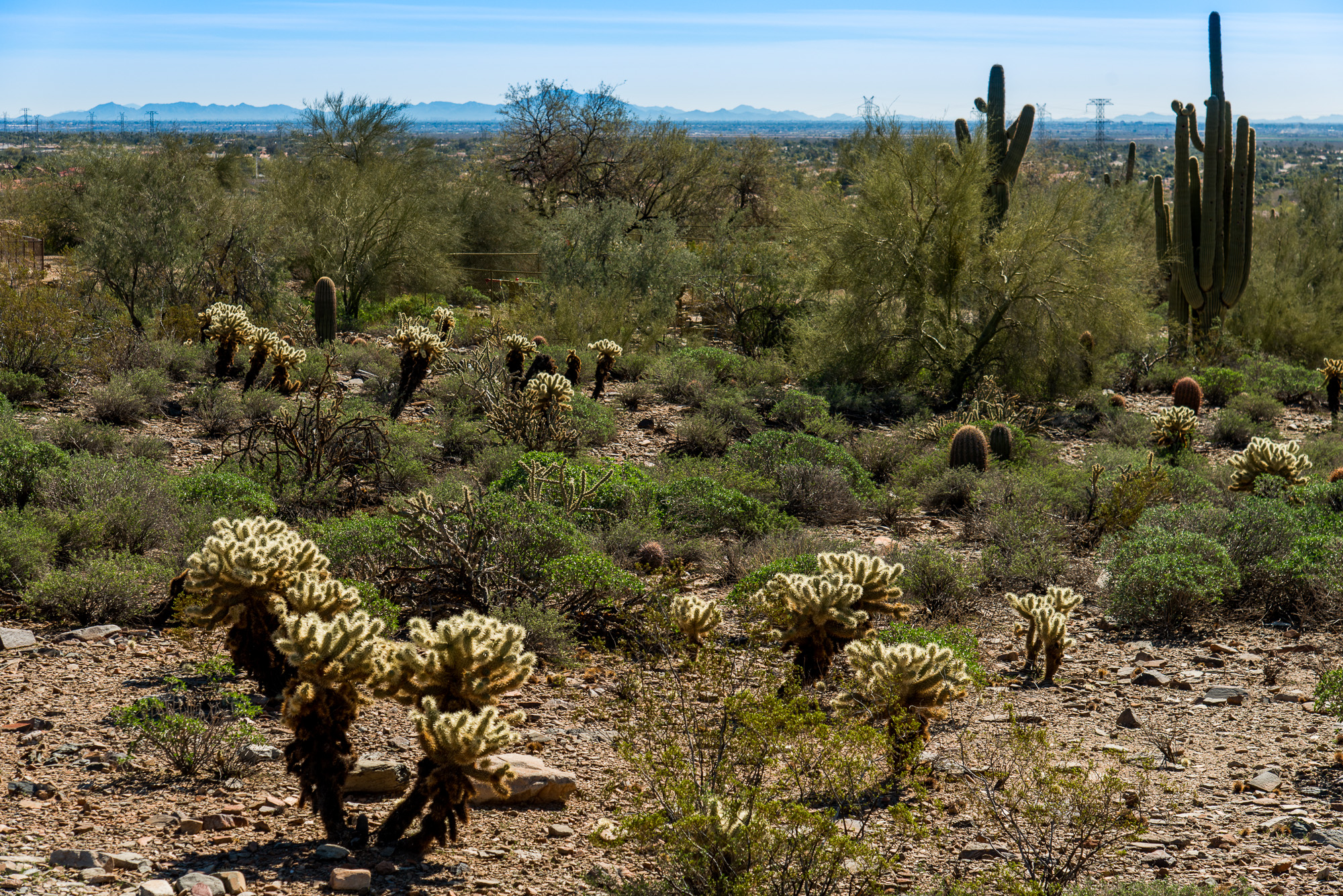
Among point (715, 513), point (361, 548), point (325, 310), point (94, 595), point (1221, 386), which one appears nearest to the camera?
point (94, 595)

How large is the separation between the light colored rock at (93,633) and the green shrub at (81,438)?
4177mm

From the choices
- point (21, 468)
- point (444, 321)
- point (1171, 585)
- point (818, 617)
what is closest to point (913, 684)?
point (818, 617)

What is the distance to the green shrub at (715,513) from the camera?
8836 mm

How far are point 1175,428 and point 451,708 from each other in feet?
36.7

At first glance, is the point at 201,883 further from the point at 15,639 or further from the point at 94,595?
the point at 94,595

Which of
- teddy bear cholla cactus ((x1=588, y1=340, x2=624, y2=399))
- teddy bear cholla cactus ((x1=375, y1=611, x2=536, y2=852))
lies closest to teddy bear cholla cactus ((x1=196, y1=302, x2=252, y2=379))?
teddy bear cholla cactus ((x1=588, y1=340, x2=624, y2=399))

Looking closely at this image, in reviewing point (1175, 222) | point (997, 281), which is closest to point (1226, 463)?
point (997, 281)

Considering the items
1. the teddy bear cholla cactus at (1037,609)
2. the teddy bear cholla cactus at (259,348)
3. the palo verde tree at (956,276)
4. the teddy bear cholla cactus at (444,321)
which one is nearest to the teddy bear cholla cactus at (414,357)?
the teddy bear cholla cactus at (259,348)

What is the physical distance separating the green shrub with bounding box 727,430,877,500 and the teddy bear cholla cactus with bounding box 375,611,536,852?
6607mm

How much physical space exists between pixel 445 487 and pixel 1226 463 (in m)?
9.06

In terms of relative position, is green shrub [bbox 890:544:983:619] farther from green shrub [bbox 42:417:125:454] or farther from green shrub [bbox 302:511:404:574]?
green shrub [bbox 42:417:125:454]

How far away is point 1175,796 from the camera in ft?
15.5

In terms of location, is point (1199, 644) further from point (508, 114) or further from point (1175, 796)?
point (508, 114)

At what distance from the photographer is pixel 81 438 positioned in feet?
32.6
